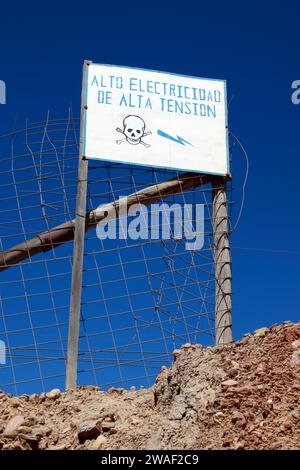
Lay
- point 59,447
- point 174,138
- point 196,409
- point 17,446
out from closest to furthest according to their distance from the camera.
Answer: point 196,409 → point 17,446 → point 59,447 → point 174,138

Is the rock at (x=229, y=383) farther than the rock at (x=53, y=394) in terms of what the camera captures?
No

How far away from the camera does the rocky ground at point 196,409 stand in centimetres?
638

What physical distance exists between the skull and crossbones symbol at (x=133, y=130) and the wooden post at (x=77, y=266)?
0.73 m

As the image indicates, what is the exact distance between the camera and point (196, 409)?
681 cm

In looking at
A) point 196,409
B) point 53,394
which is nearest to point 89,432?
point 196,409

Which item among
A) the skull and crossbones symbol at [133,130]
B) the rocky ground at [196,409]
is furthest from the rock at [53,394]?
the skull and crossbones symbol at [133,130]

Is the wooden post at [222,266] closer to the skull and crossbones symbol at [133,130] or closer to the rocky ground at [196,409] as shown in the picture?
the skull and crossbones symbol at [133,130]

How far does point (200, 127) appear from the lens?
38.5ft

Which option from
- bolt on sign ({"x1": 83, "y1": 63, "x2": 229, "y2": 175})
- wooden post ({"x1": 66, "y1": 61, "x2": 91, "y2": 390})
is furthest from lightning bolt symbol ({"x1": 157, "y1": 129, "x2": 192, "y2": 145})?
wooden post ({"x1": 66, "y1": 61, "x2": 91, "y2": 390})

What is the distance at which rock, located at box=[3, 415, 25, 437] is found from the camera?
23.7 feet

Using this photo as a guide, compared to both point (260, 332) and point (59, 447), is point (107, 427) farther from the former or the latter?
point (260, 332)

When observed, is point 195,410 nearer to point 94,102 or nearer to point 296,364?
point 296,364

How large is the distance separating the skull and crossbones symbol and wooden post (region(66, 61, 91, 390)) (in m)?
0.73

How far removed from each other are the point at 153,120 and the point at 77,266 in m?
2.96
